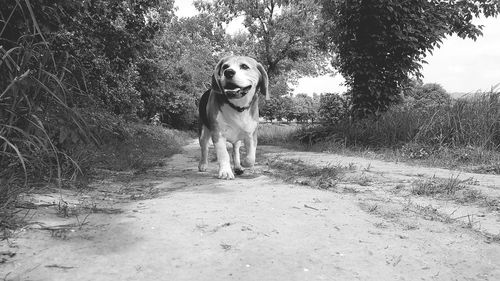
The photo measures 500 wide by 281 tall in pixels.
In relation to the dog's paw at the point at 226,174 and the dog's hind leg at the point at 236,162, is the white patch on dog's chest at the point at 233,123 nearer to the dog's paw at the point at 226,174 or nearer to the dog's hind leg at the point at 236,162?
the dog's hind leg at the point at 236,162

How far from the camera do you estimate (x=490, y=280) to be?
1.65 m

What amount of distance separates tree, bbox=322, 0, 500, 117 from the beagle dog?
6021 mm

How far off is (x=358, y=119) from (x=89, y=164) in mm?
7718

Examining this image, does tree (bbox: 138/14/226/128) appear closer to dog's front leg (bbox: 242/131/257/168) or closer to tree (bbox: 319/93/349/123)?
tree (bbox: 319/93/349/123)

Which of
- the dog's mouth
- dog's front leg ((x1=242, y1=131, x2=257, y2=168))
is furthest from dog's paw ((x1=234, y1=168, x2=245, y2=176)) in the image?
the dog's mouth

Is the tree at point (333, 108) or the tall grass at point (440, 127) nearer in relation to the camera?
the tall grass at point (440, 127)

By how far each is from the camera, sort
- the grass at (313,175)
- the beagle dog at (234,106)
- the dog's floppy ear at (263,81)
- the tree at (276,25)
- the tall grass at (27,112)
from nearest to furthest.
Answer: the tall grass at (27,112) < the grass at (313,175) < the beagle dog at (234,106) < the dog's floppy ear at (263,81) < the tree at (276,25)

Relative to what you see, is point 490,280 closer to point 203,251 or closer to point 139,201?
point 203,251

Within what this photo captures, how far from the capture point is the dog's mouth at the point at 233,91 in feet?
14.1

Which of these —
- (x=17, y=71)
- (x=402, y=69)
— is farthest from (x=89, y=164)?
(x=402, y=69)

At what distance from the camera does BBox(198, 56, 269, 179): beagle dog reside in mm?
4320

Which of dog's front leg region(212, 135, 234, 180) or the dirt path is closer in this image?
the dirt path

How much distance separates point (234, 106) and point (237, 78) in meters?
0.40

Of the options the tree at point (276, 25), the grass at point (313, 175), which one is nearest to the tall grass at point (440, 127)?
the grass at point (313, 175)
